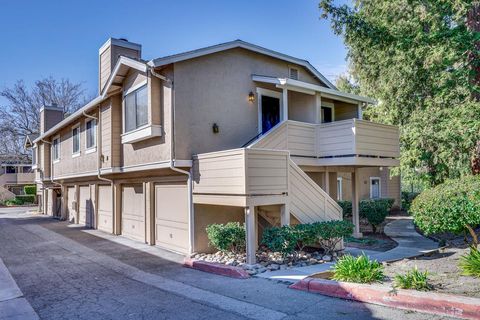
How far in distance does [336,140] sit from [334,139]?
86mm

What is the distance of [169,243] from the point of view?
1137 centimetres

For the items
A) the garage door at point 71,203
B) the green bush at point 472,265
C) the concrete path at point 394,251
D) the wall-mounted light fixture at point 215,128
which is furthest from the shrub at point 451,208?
→ the garage door at point 71,203

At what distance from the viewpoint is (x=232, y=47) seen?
11.4 meters

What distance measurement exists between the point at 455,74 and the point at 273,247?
28.3 ft

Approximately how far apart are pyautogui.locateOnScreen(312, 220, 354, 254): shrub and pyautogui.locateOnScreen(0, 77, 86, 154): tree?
112ft

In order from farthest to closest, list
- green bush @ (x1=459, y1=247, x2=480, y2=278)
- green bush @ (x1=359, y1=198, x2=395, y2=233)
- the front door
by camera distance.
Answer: green bush @ (x1=359, y1=198, x2=395, y2=233) < the front door < green bush @ (x1=459, y1=247, x2=480, y2=278)

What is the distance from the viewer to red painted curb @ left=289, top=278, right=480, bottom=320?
4.95 m

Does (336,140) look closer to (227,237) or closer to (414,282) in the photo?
(227,237)

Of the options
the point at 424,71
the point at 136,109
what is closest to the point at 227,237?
the point at 136,109

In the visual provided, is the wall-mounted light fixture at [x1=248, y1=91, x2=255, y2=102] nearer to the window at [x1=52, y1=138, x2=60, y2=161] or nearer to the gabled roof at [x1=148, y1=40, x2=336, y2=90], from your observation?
the gabled roof at [x1=148, y1=40, x2=336, y2=90]

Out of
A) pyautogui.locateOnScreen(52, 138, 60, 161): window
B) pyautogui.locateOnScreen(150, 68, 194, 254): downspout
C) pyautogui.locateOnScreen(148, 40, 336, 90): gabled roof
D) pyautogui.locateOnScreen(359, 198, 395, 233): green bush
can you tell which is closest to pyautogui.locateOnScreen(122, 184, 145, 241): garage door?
pyautogui.locateOnScreen(150, 68, 194, 254): downspout

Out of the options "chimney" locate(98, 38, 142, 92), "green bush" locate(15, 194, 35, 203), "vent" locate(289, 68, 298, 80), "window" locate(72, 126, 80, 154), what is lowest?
"green bush" locate(15, 194, 35, 203)

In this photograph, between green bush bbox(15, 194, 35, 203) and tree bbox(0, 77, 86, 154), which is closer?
tree bbox(0, 77, 86, 154)

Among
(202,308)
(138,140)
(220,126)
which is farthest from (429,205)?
(138,140)
